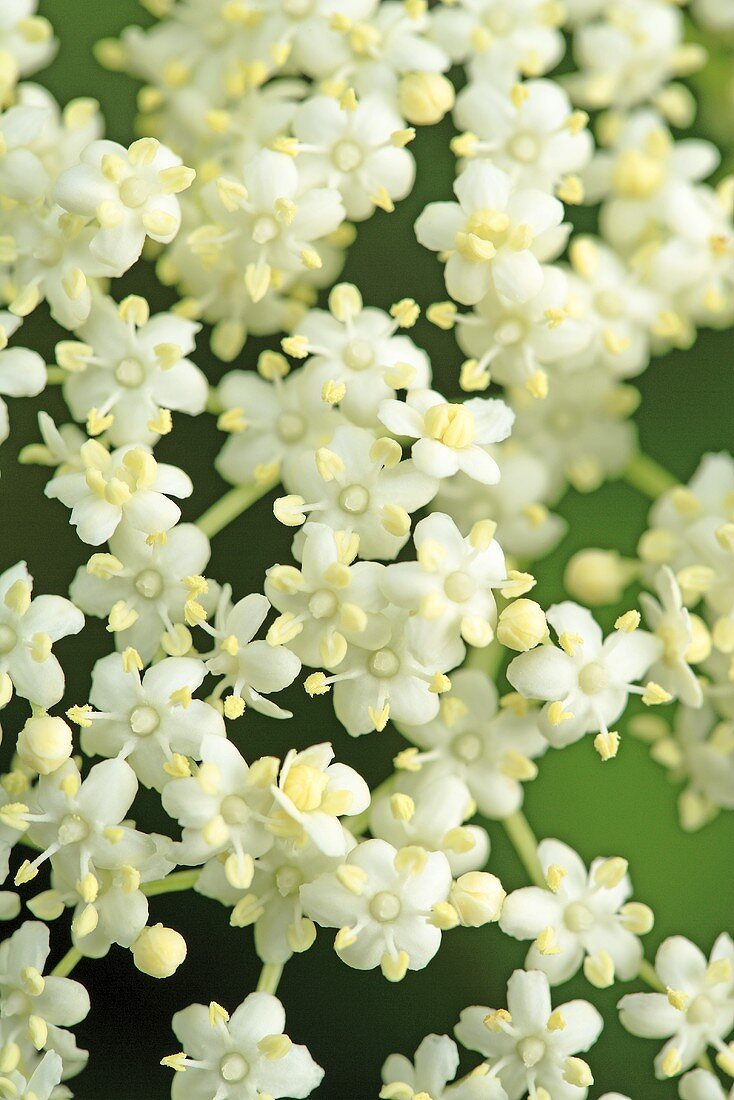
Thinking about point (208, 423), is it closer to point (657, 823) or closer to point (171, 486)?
point (171, 486)

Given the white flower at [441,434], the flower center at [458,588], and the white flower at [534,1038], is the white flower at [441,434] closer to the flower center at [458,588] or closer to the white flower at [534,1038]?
the flower center at [458,588]

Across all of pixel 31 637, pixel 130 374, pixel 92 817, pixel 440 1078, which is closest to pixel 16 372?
pixel 130 374

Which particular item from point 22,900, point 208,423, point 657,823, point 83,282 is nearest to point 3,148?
point 83,282

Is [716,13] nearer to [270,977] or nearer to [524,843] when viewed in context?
[524,843]

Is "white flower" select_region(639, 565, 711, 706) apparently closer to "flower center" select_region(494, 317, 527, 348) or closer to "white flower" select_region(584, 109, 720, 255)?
"flower center" select_region(494, 317, 527, 348)

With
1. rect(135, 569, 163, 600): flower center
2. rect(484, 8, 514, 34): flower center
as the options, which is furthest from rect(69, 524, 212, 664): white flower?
rect(484, 8, 514, 34): flower center

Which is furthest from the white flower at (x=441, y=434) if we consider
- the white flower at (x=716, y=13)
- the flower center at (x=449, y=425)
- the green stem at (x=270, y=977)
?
the white flower at (x=716, y=13)
